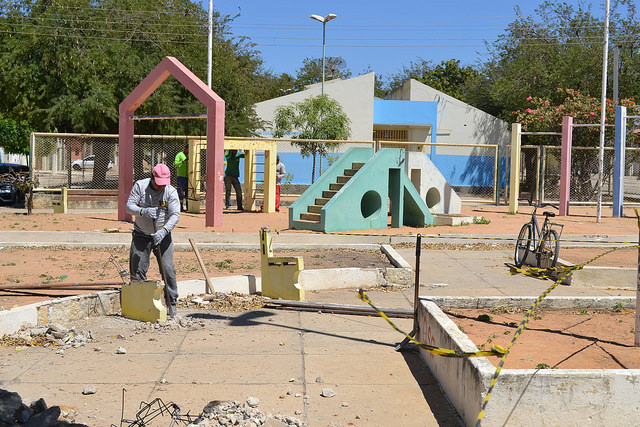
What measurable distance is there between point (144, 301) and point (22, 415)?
3453 mm

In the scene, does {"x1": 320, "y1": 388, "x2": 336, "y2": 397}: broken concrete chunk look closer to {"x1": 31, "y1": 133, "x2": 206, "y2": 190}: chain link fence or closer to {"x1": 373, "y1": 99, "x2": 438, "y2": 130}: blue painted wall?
{"x1": 31, "y1": 133, "x2": 206, "y2": 190}: chain link fence

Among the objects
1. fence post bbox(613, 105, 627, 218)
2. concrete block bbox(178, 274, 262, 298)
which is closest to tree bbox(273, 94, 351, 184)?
fence post bbox(613, 105, 627, 218)

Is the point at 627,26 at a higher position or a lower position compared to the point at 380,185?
higher

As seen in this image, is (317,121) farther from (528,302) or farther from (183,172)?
(528,302)

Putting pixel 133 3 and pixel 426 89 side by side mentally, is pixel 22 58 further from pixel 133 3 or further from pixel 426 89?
pixel 426 89

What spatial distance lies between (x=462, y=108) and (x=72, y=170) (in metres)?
21.5

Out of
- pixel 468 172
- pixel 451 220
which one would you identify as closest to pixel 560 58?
pixel 468 172

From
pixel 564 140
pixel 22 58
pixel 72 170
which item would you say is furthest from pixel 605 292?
pixel 22 58

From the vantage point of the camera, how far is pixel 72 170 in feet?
74.8

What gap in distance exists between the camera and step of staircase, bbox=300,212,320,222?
1690 centimetres

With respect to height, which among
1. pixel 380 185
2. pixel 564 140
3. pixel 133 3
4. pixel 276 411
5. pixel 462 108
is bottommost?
pixel 276 411

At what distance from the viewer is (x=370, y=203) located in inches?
714

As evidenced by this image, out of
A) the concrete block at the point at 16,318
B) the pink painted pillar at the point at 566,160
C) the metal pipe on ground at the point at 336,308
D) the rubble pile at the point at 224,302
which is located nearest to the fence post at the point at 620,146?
the pink painted pillar at the point at 566,160

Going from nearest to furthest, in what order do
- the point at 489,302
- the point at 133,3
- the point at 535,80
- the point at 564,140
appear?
1. the point at 489,302
2. the point at 564,140
3. the point at 133,3
4. the point at 535,80
